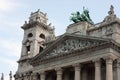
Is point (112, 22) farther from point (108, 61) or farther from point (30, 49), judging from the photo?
point (30, 49)

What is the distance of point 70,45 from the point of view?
42.2 m

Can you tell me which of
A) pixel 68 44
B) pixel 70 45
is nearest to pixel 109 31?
pixel 70 45

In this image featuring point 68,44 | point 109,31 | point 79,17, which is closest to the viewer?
point 109,31

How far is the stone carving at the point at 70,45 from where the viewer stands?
40103mm

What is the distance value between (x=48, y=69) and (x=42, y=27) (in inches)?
504

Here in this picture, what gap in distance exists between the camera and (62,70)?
42688 mm

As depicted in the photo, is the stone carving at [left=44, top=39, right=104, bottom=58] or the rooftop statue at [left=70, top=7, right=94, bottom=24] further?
the rooftop statue at [left=70, top=7, right=94, bottom=24]

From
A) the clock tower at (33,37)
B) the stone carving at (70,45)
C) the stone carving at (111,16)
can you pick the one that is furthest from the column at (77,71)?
the clock tower at (33,37)

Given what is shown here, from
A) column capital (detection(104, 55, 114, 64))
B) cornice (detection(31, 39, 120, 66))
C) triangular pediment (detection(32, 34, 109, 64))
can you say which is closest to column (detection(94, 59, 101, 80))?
column capital (detection(104, 55, 114, 64))

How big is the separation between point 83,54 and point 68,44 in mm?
3197

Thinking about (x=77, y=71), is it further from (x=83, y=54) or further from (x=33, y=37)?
(x=33, y=37)

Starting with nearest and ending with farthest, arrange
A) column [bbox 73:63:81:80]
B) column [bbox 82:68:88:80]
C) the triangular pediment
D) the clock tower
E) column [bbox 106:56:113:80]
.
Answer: column [bbox 106:56:113:80] < the triangular pediment < column [bbox 73:63:81:80] < column [bbox 82:68:88:80] < the clock tower

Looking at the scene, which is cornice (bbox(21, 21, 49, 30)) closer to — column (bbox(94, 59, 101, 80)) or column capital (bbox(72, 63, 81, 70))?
column capital (bbox(72, 63, 81, 70))

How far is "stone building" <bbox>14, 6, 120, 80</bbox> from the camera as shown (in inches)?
1501
